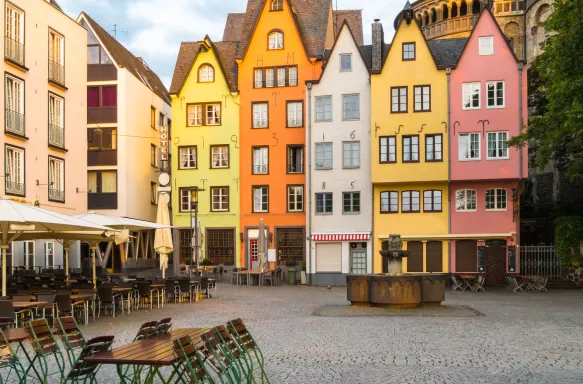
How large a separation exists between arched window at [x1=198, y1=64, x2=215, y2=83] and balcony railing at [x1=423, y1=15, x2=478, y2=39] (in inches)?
1340

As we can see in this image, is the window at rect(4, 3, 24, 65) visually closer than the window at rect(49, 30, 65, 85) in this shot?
Yes

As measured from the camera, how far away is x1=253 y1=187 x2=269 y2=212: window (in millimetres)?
44344

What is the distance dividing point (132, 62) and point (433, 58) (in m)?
22.0

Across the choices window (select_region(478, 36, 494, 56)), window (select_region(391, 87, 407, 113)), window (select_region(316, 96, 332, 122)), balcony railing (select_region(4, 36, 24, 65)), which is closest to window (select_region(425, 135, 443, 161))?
window (select_region(391, 87, 407, 113))

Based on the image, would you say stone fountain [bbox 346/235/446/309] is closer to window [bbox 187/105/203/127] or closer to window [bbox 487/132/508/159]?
window [bbox 487/132/508/159]

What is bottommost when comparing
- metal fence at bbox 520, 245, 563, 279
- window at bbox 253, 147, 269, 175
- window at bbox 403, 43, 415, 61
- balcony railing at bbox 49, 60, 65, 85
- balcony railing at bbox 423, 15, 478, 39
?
metal fence at bbox 520, 245, 563, 279

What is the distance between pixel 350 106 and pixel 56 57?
613 inches

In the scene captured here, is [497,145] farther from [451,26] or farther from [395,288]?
[451,26]

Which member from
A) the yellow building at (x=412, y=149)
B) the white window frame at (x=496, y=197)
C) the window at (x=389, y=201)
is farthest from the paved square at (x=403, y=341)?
the window at (x=389, y=201)

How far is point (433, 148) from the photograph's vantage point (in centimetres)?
3925

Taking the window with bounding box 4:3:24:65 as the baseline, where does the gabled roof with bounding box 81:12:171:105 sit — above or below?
above

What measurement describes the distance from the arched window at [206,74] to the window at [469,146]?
15.6m

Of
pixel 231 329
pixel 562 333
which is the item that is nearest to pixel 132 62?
pixel 562 333

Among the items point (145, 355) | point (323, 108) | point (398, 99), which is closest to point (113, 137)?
point (323, 108)
